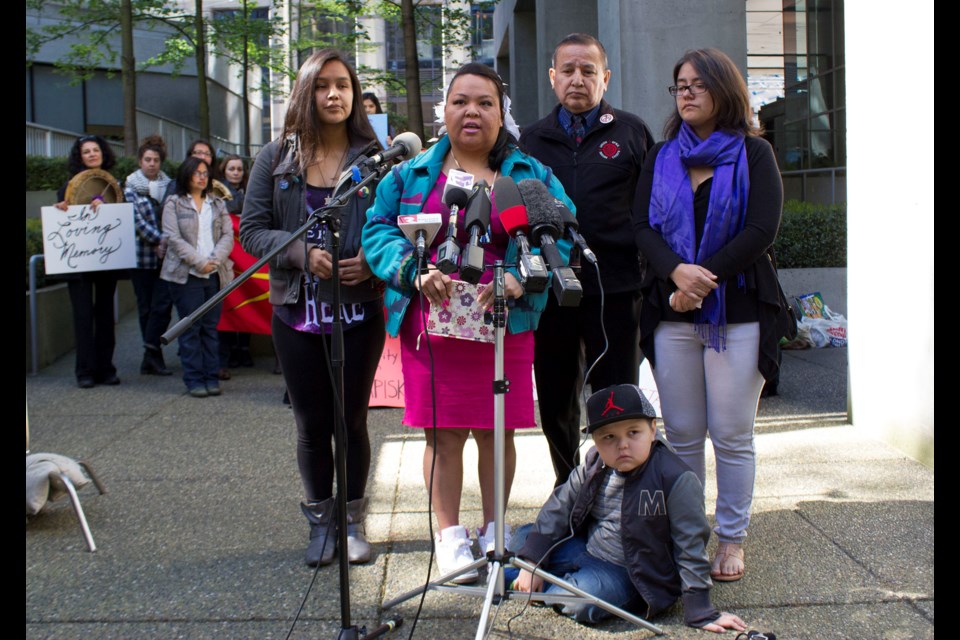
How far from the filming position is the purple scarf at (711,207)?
3955 mm

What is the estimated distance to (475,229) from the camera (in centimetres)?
326

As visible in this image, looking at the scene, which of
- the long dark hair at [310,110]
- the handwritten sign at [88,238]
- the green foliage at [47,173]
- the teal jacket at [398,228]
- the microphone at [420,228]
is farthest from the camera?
the green foliage at [47,173]

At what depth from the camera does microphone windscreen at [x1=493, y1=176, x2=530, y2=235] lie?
3234mm

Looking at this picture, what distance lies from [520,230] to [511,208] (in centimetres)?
9

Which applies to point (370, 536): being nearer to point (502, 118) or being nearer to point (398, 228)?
point (398, 228)

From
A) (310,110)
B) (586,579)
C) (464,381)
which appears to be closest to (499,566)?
(586,579)

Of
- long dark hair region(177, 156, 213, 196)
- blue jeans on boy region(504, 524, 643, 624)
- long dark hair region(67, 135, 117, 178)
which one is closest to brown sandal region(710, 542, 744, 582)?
blue jeans on boy region(504, 524, 643, 624)

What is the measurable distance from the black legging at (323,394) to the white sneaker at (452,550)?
0.49 meters

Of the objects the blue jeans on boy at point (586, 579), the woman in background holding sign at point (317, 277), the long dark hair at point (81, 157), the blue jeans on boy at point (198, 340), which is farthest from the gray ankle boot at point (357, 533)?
the long dark hair at point (81, 157)

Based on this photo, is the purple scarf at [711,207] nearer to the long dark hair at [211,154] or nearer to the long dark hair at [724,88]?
the long dark hair at [724,88]

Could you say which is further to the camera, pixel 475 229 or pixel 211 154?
pixel 211 154

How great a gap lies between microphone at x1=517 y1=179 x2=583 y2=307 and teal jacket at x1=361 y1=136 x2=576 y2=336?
0.42m

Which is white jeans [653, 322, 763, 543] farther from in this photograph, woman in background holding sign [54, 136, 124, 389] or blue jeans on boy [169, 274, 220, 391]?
woman in background holding sign [54, 136, 124, 389]
